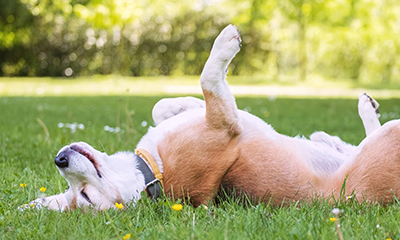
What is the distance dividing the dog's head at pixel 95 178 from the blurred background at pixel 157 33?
579 inches

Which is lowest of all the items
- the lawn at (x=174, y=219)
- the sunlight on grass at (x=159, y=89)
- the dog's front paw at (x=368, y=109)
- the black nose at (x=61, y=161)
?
the sunlight on grass at (x=159, y=89)

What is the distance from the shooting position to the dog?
237 cm

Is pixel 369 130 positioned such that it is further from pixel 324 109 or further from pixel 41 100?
pixel 41 100

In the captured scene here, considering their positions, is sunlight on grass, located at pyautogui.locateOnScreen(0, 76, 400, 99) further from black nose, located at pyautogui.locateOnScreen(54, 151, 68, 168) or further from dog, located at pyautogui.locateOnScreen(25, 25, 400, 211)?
black nose, located at pyautogui.locateOnScreen(54, 151, 68, 168)

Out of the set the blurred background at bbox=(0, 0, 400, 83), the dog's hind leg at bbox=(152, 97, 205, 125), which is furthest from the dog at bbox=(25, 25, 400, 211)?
the blurred background at bbox=(0, 0, 400, 83)

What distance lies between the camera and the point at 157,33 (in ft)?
69.1

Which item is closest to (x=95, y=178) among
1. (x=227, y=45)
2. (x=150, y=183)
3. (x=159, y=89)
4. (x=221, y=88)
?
(x=150, y=183)

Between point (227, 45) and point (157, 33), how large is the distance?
18877 millimetres

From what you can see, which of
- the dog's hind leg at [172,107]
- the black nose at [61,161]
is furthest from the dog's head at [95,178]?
the dog's hind leg at [172,107]

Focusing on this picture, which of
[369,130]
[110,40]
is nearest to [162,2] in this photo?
[110,40]

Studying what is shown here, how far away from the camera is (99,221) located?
6.97 ft

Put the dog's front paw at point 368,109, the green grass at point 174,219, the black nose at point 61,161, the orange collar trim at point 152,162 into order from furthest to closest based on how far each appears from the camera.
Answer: the dog's front paw at point 368,109 → the orange collar trim at point 152,162 → the black nose at point 61,161 → the green grass at point 174,219

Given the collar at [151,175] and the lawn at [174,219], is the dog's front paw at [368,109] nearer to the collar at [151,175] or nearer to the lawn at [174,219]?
the lawn at [174,219]

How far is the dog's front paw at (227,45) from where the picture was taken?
8.84 feet
